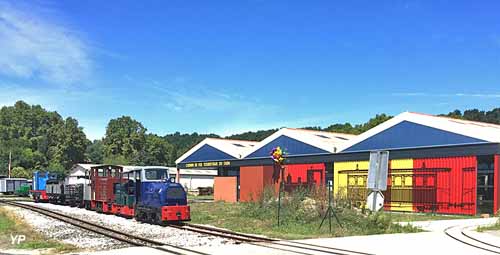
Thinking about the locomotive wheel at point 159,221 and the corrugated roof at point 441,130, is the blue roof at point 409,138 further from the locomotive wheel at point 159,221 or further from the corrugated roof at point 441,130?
the locomotive wheel at point 159,221

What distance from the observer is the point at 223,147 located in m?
51.2

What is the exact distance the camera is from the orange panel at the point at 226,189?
48.4m

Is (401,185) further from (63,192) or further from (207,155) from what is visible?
(63,192)

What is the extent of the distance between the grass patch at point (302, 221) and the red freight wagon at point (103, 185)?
6474 millimetres

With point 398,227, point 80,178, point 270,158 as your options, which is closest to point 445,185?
point 398,227

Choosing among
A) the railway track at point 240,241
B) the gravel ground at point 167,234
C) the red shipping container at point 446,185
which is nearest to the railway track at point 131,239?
the railway track at point 240,241

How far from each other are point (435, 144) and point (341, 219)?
44.5 feet

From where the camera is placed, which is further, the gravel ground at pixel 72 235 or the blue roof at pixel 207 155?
the blue roof at pixel 207 155

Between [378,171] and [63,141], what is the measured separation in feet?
327

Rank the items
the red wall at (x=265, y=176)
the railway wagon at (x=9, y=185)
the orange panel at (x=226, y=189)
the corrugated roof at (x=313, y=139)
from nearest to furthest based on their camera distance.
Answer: the corrugated roof at (x=313, y=139) → the red wall at (x=265, y=176) → the orange panel at (x=226, y=189) → the railway wagon at (x=9, y=185)

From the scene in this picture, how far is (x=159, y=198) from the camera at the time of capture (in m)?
23.5

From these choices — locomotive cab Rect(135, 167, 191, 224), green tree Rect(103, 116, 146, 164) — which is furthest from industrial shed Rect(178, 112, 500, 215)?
green tree Rect(103, 116, 146, 164)

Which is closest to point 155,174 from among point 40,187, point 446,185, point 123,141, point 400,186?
point 400,186

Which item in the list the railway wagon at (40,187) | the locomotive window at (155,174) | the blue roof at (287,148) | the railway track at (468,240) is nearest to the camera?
the railway track at (468,240)
